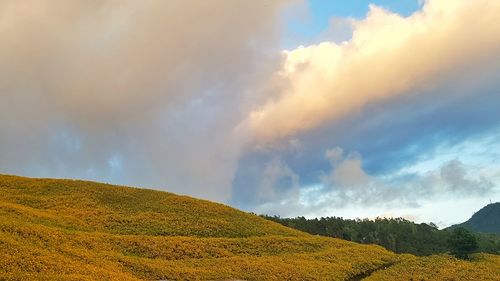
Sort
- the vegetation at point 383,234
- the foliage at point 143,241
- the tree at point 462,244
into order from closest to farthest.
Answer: the foliage at point 143,241
the tree at point 462,244
the vegetation at point 383,234

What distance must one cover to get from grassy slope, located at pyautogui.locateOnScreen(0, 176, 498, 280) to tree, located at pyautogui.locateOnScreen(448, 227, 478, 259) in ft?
6.98

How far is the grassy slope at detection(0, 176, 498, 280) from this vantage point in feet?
116

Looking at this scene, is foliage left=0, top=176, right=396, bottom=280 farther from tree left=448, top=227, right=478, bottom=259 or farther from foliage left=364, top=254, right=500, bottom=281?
tree left=448, top=227, right=478, bottom=259

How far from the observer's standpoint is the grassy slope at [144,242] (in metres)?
35.2

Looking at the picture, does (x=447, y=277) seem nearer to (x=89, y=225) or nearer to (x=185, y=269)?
(x=185, y=269)

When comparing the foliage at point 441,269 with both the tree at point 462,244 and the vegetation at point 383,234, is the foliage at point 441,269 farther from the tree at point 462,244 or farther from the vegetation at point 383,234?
→ the vegetation at point 383,234

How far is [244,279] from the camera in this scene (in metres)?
41.1

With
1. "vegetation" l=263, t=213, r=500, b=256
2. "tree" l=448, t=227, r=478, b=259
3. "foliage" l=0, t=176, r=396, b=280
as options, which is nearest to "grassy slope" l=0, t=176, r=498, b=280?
"foliage" l=0, t=176, r=396, b=280

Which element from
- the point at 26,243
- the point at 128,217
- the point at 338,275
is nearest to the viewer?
the point at 26,243

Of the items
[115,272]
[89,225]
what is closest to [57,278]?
[115,272]

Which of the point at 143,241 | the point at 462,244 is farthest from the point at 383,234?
the point at 143,241

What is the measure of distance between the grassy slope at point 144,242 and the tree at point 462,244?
Result: 6.98ft

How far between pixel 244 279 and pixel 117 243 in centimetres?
1351

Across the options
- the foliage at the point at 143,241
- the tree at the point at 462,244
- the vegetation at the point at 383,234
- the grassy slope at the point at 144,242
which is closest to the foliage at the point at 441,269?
the tree at the point at 462,244
